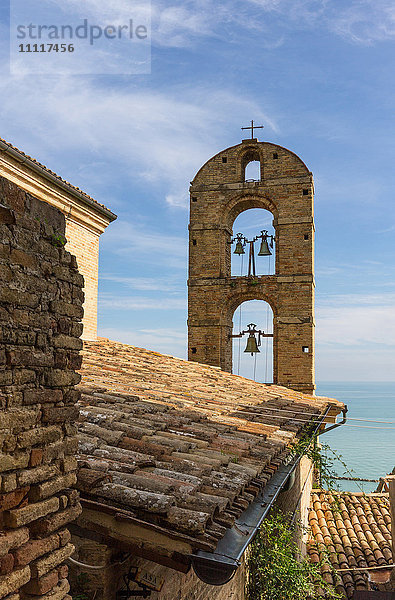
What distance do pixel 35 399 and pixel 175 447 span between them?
6.12 feet

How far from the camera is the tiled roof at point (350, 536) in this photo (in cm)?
845

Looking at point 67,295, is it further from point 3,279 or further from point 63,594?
point 63,594

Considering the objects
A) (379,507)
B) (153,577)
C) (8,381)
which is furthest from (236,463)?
(379,507)

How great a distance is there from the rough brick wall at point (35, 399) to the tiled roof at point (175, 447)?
19.5 inches

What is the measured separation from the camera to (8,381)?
2.28 metres

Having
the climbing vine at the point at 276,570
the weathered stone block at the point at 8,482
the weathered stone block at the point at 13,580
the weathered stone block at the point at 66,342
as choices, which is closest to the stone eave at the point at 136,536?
the weathered stone block at the point at 13,580

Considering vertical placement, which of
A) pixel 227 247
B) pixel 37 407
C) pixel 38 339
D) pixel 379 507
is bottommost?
pixel 379 507

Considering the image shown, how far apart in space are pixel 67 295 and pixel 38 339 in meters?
0.37

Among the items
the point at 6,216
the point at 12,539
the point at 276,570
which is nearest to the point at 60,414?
the point at 12,539

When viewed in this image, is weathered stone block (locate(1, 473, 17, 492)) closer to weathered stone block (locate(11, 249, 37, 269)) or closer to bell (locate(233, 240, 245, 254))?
weathered stone block (locate(11, 249, 37, 269))

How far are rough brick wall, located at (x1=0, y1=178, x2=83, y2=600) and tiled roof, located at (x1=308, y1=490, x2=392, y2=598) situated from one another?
5660 mm

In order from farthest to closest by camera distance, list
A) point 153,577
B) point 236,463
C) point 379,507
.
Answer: point 379,507
point 236,463
point 153,577

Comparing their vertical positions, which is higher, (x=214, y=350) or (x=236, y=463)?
(x=214, y=350)

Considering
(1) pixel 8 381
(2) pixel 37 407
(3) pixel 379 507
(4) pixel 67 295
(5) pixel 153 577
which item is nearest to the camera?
(1) pixel 8 381
